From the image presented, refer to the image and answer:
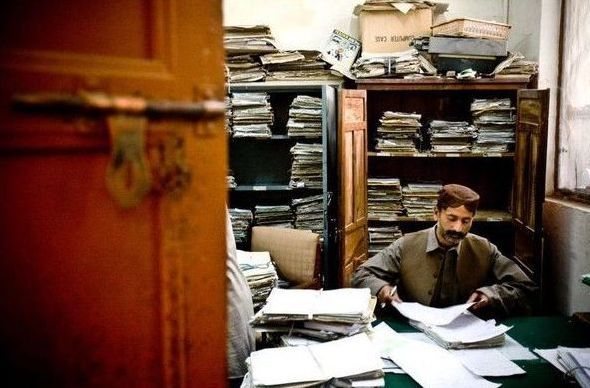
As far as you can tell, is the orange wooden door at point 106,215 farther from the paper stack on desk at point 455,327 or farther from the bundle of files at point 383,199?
the bundle of files at point 383,199

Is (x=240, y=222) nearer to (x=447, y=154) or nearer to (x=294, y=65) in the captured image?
(x=294, y=65)

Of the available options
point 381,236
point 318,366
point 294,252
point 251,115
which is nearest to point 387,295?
point 318,366

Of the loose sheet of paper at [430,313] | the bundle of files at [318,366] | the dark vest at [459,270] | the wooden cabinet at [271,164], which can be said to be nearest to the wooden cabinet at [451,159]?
the wooden cabinet at [271,164]

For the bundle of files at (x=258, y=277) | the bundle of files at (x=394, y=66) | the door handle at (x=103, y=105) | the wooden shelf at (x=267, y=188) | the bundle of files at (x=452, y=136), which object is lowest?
the bundle of files at (x=258, y=277)

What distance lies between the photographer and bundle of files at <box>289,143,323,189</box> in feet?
14.2

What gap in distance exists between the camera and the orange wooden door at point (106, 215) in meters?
0.73

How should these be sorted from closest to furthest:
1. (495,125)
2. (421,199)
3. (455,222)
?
(455,222) < (495,125) < (421,199)

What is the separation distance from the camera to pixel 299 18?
14.9 feet

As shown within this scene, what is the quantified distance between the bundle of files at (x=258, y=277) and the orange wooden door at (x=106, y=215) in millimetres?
2377

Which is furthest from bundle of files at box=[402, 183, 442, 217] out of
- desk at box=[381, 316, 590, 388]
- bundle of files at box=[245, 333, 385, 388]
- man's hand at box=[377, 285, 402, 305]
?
bundle of files at box=[245, 333, 385, 388]

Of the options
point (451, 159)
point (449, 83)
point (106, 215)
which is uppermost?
point (449, 83)

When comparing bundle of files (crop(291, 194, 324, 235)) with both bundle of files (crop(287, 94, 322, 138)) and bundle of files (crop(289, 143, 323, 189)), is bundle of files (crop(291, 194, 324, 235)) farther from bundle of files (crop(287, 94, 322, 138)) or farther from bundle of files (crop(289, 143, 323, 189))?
bundle of files (crop(287, 94, 322, 138))

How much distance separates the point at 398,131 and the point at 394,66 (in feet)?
1.58

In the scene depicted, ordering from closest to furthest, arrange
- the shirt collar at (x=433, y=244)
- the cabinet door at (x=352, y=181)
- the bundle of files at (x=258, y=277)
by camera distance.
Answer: the shirt collar at (x=433, y=244)
the bundle of files at (x=258, y=277)
the cabinet door at (x=352, y=181)
